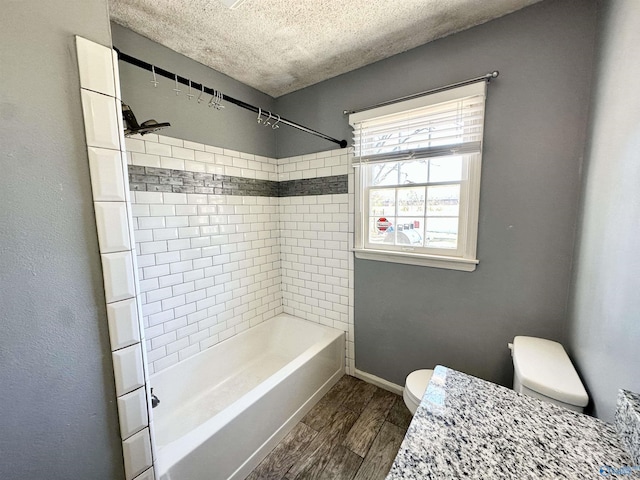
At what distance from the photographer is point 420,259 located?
6.02 ft

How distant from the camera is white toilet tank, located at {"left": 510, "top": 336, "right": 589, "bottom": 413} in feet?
3.33

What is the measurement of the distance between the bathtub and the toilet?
0.69 m

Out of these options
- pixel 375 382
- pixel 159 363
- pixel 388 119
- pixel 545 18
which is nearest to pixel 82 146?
pixel 159 363

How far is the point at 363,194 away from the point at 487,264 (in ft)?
3.23

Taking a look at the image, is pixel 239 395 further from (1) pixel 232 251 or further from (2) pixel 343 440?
(1) pixel 232 251

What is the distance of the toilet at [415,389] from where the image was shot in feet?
4.87

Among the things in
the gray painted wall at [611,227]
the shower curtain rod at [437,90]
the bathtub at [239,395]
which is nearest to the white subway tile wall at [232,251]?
the bathtub at [239,395]

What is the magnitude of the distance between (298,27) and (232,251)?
165 centimetres

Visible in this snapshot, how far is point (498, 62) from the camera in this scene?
1.48 m

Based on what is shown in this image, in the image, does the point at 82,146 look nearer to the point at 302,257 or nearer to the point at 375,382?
the point at 302,257

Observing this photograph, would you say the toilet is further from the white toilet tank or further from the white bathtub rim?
the white bathtub rim

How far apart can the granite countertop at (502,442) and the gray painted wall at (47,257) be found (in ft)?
3.04

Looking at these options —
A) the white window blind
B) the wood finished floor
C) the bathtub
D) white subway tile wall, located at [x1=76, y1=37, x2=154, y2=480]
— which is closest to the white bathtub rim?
the bathtub

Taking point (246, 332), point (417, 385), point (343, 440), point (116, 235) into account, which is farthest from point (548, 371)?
point (246, 332)
